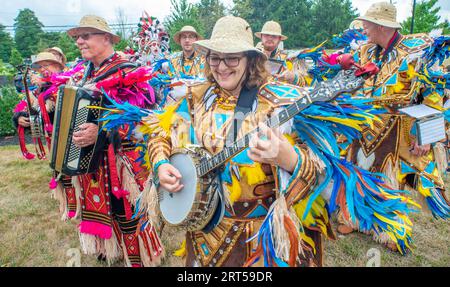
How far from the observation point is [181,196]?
5.88 ft

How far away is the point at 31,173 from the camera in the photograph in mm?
6477

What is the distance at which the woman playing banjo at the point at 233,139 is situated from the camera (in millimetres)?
1742

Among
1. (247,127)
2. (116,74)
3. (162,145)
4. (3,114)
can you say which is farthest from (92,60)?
(3,114)

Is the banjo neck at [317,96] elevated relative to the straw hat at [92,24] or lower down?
lower down

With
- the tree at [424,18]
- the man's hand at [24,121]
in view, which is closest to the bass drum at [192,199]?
the man's hand at [24,121]

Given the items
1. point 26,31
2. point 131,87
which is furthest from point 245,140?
point 26,31

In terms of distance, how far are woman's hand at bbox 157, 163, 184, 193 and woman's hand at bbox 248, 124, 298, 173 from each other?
1.72ft

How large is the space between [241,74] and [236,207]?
737 millimetres

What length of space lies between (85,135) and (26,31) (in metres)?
37.4

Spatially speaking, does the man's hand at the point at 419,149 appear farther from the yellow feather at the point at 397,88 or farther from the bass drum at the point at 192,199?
the bass drum at the point at 192,199

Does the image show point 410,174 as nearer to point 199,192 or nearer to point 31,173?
point 199,192

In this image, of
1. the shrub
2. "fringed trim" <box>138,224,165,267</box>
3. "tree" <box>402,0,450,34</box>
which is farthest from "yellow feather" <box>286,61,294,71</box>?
"tree" <box>402,0,450,34</box>

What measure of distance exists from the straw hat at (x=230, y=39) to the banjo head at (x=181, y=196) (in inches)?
23.5

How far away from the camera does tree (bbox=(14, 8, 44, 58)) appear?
32.9 meters
